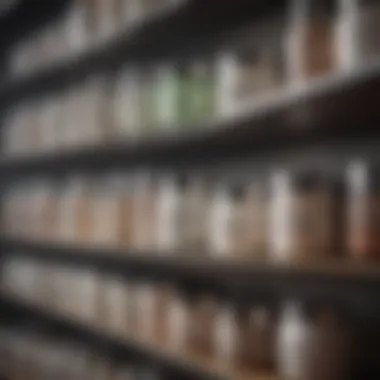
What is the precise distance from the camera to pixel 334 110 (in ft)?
4.85

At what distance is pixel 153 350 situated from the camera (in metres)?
1.99

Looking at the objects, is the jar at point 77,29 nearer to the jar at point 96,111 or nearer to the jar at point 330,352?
the jar at point 96,111

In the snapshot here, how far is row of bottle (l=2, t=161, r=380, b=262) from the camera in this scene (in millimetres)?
1436

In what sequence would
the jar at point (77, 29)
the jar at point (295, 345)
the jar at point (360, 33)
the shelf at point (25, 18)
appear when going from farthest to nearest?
1. the shelf at point (25, 18)
2. the jar at point (77, 29)
3. the jar at point (295, 345)
4. the jar at point (360, 33)

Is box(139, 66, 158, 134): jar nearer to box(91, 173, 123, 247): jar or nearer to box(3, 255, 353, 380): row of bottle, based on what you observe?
box(91, 173, 123, 247): jar

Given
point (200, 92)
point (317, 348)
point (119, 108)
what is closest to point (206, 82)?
point (200, 92)

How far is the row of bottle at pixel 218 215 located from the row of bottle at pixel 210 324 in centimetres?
12

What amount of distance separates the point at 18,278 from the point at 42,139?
→ 2.16 ft

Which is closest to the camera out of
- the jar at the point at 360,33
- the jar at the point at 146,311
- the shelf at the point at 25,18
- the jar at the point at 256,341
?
the jar at the point at 360,33

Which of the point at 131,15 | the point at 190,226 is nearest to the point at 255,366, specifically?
the point at 190,226

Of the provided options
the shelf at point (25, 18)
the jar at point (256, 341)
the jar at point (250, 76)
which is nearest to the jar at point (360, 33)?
the jar at point (250, 76)

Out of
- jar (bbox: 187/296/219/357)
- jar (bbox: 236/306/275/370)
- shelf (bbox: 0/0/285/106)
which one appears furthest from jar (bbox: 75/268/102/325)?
jar (bbox: 236/306/275/370)

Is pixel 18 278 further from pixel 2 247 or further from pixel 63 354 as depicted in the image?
pixel 63 354

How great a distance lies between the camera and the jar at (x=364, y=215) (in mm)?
1349
